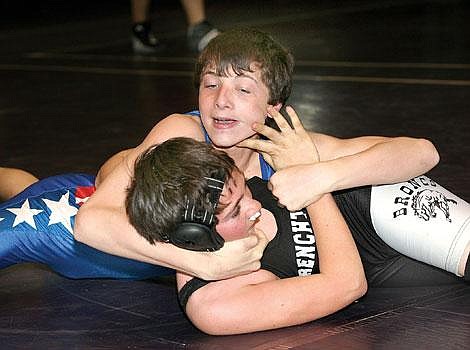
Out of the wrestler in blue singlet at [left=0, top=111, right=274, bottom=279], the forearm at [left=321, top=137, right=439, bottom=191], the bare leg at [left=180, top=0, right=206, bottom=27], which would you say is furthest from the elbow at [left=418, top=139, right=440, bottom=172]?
the bare leg at [left=180, top=0, right=206, bottom=27]

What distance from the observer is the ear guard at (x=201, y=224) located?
7.57ft

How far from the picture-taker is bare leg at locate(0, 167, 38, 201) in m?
3.55

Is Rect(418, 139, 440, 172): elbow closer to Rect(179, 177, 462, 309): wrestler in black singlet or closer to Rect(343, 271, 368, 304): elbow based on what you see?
Rect(179, 177, 462, 309): wrestler in black singlet

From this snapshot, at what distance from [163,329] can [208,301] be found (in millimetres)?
199

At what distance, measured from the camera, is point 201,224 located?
91.0 inches

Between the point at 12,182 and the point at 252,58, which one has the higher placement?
the point at 252,58

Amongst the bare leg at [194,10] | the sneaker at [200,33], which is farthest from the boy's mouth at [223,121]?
the bare leg at [194,10]

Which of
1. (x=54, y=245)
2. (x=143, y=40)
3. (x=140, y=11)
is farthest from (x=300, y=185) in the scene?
(x=140, y=11)

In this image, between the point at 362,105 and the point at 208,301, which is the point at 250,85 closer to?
the point at 208,301

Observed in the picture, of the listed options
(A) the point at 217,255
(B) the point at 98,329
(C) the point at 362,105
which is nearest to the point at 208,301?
(A) the point at 217,255

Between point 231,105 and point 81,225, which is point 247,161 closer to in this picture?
point 231,105

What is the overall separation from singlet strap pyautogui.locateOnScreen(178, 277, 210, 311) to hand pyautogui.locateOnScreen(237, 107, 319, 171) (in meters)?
0.32

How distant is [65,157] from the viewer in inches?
180

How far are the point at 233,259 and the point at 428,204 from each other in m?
0.54
